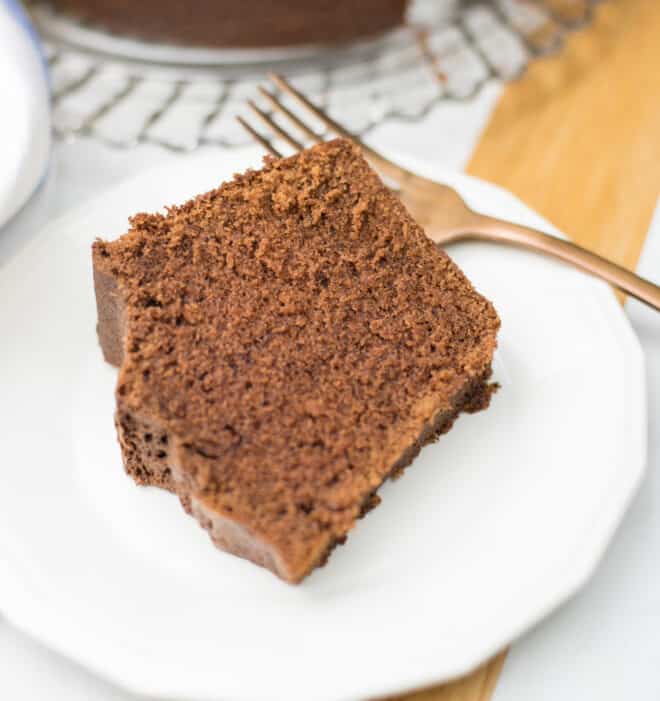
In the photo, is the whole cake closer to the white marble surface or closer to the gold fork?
the gold fork

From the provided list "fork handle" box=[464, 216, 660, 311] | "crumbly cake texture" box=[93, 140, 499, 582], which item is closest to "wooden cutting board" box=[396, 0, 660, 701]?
"fork handle" box=[464, 216, 660, 311]

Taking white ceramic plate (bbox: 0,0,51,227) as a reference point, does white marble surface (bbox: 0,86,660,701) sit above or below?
below

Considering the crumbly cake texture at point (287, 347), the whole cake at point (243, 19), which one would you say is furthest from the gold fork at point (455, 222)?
the whole cake at point (243, 19)

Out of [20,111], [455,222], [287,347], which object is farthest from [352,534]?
[20,111]

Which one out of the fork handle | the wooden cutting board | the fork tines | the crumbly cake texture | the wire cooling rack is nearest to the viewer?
the crumbly cake texture

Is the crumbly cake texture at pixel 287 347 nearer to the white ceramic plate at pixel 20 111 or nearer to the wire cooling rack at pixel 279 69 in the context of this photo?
the white ceramic plate at pixel 20 111

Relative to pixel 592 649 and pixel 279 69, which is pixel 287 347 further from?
pixel 279 69
